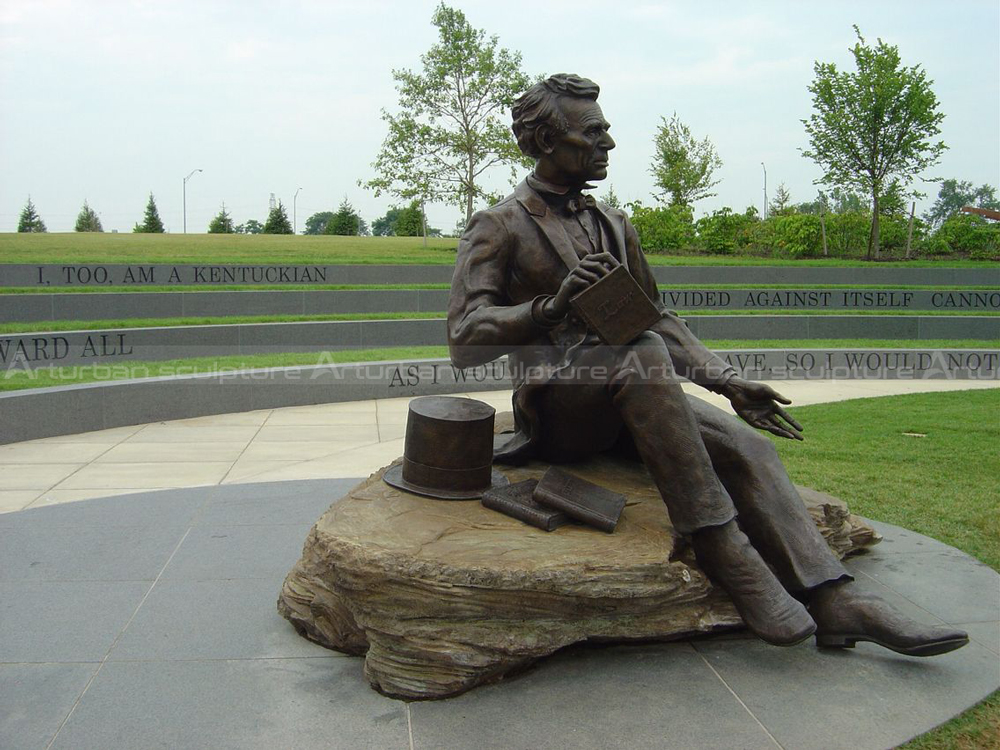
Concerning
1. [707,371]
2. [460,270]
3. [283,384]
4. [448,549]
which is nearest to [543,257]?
[460,270]

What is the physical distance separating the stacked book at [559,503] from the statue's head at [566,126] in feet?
3.98

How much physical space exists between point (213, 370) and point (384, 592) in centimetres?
734

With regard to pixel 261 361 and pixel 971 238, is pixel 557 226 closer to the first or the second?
pixel 261 361

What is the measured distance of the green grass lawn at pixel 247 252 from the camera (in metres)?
15.5

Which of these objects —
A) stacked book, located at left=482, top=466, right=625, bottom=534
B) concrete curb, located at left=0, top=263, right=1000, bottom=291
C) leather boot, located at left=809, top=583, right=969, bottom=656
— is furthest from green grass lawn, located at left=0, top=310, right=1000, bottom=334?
leather boot, located at left=809, top=583, right=969, bottom=656

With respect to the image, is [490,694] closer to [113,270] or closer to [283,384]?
[283,384]

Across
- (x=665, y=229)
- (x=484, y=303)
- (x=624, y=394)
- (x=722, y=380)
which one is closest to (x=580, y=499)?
(x=624, y=394)

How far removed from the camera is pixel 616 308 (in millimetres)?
3086

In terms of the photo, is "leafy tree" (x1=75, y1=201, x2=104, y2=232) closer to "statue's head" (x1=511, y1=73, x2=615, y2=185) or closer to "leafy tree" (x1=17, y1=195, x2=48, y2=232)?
"leafy tree" (x1=17, y1=195, x2=48, y2=232)

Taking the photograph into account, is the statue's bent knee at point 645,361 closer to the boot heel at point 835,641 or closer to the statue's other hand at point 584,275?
the statue's other hand at point 584,275

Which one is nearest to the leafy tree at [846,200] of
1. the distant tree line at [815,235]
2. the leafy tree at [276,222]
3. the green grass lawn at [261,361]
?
the distant tree line at [815,235]

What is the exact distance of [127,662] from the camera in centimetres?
316

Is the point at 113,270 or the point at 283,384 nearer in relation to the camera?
the point at 283,384

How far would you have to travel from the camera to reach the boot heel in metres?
Result: 3.18
